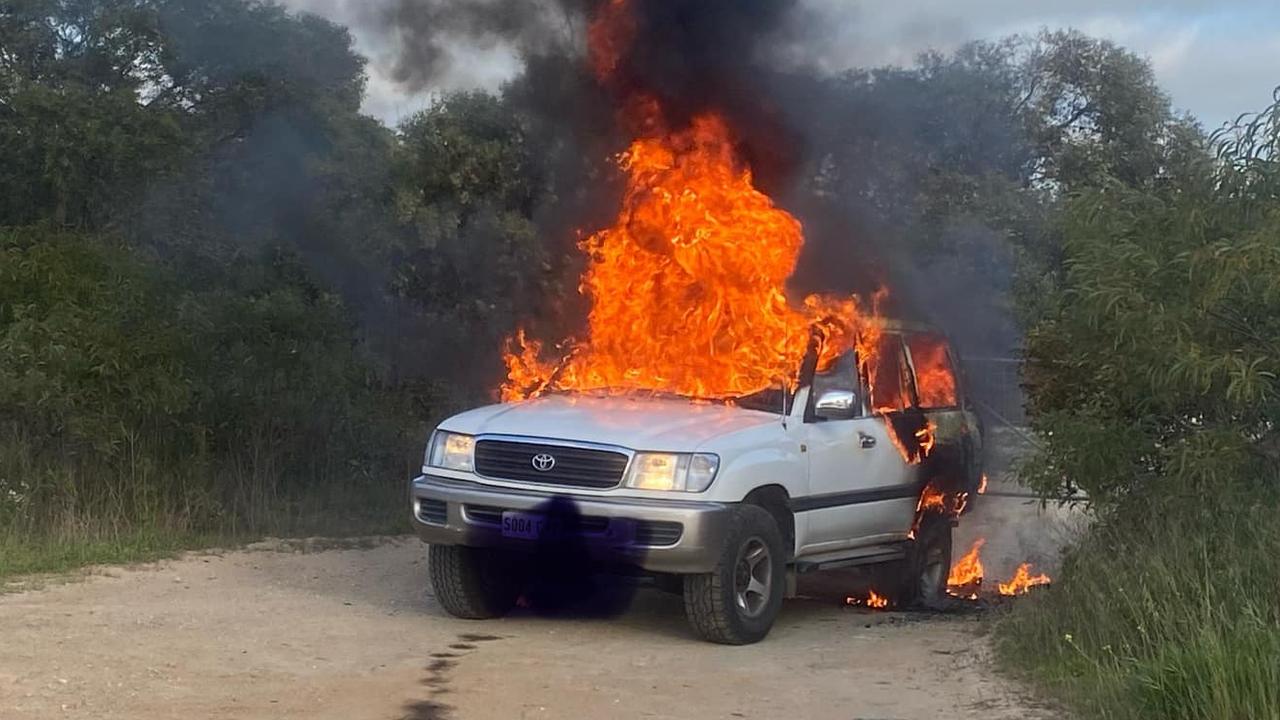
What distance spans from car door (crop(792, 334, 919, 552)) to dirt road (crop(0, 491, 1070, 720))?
62cm

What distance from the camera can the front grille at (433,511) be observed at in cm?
828

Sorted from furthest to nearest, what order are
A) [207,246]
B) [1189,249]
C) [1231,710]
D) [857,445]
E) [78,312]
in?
[207,246] → [78,312] → [857,445] → [1189,249] → [1231,710]

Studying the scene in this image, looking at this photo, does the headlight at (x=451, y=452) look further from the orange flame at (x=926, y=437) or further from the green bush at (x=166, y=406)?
the green bush at (x=166, y=406)

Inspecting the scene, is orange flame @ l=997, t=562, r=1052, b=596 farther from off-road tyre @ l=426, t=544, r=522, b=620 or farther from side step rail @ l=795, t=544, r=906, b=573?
off-road tyre @ l=426, t=544, r=522, b=620

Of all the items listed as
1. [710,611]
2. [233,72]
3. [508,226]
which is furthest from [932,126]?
[710,611]

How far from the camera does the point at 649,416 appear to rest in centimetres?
843

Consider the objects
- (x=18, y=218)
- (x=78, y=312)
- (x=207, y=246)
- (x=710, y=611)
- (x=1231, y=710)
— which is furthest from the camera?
(x=207, y=246)

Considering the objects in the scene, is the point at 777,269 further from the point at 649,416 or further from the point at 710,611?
the point at 710,611

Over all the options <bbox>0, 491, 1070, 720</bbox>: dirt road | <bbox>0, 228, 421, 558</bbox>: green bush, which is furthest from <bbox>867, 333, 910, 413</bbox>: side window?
<bbox>0, 228, 421, 558</bbox>: green bush

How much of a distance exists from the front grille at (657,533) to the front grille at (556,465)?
0.96 feet

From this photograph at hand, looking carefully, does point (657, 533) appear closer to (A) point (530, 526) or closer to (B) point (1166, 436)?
(A) point (530, 526)

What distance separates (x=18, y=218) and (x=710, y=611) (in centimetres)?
1165

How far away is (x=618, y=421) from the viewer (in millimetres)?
8312

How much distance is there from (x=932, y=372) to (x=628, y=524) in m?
3.33
